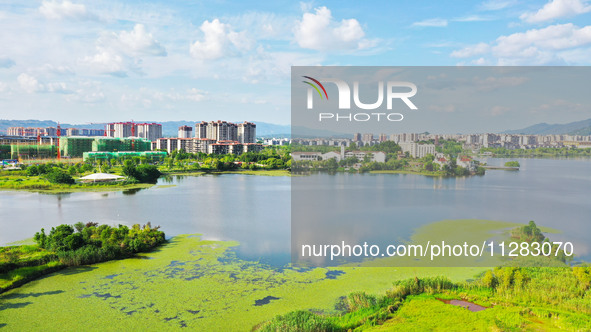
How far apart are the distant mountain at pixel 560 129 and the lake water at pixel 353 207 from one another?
1.16 metres

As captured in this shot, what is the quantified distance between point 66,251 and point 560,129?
36.7ft

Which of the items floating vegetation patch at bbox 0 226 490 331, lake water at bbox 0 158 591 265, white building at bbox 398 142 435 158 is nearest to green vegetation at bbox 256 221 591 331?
floating vegetation patch at bbox 0 226 490 331

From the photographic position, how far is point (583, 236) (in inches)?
332

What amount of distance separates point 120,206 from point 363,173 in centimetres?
727

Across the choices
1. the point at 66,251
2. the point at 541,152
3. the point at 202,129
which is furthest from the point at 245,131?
the point at 66,251

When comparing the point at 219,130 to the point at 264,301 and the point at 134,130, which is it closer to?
the point at 134,130

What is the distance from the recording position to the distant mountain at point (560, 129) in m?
9.55

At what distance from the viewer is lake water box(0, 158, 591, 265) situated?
8.82 metres

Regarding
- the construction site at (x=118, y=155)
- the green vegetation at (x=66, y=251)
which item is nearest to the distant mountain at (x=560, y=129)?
the green vegetation at (x=66, y=251)

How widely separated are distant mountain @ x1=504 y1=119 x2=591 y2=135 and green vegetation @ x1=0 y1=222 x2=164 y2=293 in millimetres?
9271

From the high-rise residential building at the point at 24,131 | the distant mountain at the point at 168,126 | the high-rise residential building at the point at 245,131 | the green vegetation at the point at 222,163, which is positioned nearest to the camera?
the green vegetation at the point at 222,163

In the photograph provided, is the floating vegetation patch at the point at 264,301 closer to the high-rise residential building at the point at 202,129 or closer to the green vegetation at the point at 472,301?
the green vegetation at the point at 472,301

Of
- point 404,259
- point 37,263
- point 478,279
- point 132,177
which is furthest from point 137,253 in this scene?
point 132,177

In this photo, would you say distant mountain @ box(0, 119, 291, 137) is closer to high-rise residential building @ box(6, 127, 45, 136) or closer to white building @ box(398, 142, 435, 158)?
high-rise residential building @ box(6, 127, 45, 136)
